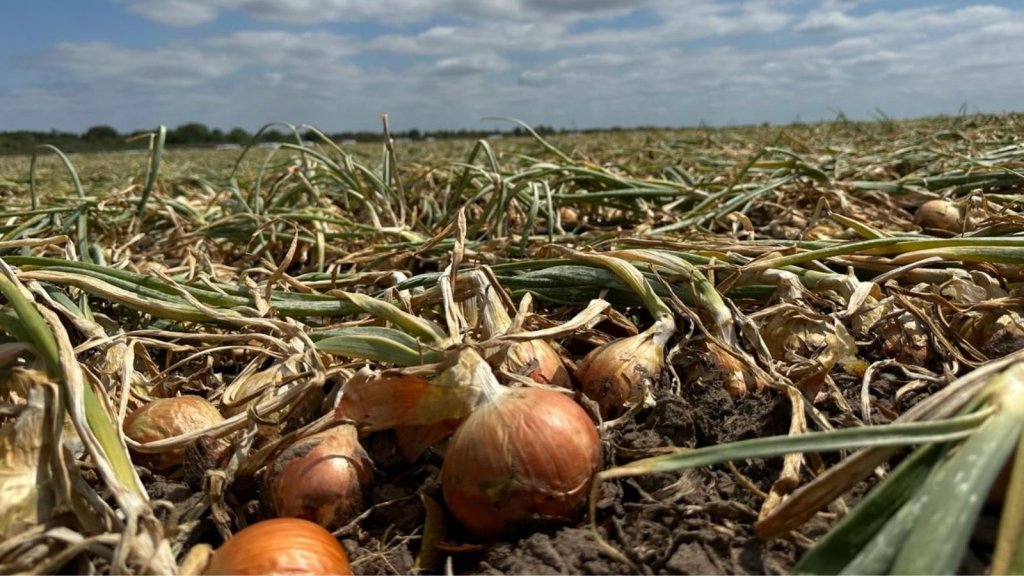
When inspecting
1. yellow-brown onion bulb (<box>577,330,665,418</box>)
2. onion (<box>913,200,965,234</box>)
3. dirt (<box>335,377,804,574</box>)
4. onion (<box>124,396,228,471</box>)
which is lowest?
dirt (<box>335,377,804,574</box>)

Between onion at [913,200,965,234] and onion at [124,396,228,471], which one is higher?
onion at [913,200,965,234]

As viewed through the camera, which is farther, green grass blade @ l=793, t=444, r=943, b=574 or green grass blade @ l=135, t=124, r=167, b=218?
green grass blade @ l=135, t=124, r=167, b=218

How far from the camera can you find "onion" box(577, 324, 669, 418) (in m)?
1.15

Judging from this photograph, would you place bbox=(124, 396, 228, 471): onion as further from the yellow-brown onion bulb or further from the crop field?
the yellow-brown onion bulb

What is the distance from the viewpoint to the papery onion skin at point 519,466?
89 cm

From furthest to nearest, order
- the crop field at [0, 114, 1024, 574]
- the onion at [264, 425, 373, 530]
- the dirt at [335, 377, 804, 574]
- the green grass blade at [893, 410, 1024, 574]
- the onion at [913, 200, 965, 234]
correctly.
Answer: the onion at [913, 200, 965, 234] < the onion at [264, 425, 373, 530] < the dirt at [335, 377, 804, 574] < the crop field at [0, 114, 1024, 574] < the green grass blade at [893, 410, 1024, 574]

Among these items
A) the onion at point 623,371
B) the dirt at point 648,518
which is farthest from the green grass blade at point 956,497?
the onion at point 623,371

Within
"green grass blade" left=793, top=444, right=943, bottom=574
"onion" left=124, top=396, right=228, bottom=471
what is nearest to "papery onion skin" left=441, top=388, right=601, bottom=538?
"green grass blade" left=793, top=444, right=943, bottom=574

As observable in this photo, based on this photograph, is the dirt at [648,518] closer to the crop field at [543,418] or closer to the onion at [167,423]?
the crop field at [543,418]

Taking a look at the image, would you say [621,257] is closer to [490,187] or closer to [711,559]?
[711,559]

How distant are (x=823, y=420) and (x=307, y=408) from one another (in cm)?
74

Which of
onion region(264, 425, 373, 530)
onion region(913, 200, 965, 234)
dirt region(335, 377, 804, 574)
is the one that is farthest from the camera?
onion region(913, 200, 965, 234)

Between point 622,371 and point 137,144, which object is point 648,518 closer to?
point 622,371

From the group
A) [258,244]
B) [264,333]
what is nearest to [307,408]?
[264,333]
